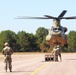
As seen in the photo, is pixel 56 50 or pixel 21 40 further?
pixel 21 40

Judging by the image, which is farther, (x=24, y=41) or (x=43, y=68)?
(x=24, y=41)

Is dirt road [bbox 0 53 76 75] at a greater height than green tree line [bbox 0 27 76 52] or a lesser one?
lesser

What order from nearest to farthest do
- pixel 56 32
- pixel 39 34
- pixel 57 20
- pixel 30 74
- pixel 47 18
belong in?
pixel 30 74 → pixel 56 32 → pixel 57 20 → pixel 47 18 → pixel 39 34

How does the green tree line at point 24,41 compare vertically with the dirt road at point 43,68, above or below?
above

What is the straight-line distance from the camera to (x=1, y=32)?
16288 centimetres

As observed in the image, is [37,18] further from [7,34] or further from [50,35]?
[7,34]

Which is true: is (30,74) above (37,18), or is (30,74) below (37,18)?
below

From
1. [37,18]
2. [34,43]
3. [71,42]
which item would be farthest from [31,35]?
[37,18]

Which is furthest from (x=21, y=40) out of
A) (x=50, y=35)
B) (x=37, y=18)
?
(x=50, y=35)

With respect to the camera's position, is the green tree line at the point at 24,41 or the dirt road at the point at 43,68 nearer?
the dirt road at the point at 43,68

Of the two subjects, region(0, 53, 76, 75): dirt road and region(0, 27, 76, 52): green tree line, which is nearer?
region(0, 53, 76, 75): dirt road

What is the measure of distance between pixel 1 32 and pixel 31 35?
588 inches

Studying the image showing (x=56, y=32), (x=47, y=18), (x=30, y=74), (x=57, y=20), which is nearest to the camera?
(x=30, y=74)

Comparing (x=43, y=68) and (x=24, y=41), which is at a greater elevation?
(x=24, y=41)
